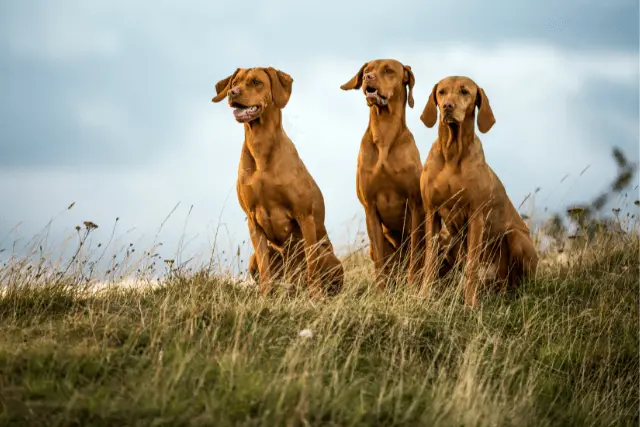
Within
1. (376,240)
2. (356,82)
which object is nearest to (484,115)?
(356,82)

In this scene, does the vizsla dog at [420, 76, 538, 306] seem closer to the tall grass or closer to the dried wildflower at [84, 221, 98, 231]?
the tall grass

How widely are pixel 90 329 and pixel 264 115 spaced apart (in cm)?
247

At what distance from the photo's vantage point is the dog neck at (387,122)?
766 centimetres

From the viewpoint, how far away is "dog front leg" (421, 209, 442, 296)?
24.5 ft

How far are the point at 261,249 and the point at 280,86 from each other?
1476 mm

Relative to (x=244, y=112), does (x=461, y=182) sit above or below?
below

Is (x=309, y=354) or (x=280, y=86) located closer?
(x=309, y=354)

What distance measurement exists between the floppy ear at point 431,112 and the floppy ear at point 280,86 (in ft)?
4.18

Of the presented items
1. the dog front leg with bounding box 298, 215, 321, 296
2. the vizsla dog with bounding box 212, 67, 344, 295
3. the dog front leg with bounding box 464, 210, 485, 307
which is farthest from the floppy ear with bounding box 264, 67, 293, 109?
the dog front leg with bounding box 464, 210, 485, 307

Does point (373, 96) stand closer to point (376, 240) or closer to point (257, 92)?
point (257, 92)

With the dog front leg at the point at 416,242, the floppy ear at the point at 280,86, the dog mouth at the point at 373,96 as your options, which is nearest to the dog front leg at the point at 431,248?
the dog front leg at the point at 416,242

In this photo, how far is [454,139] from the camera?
746 cm

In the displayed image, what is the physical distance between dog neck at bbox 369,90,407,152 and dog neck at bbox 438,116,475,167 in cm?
41

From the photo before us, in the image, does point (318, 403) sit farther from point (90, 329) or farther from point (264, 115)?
point (264, 115)
